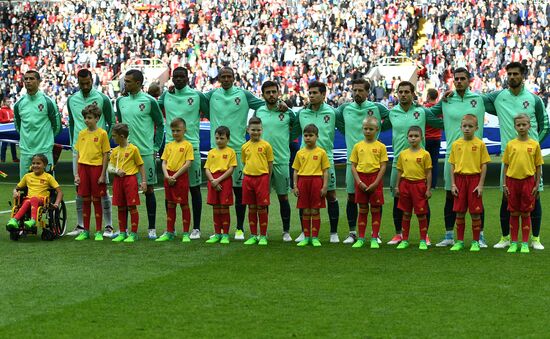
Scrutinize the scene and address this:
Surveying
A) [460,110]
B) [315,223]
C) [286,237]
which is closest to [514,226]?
[460,110]

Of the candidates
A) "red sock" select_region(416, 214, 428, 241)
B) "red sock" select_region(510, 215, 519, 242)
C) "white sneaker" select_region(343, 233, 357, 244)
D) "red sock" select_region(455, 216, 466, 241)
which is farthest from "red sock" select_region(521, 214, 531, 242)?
"white sneaker" select_region(343, 233, 357, 244)

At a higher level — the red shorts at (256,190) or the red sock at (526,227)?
the red shorts at (256,190)

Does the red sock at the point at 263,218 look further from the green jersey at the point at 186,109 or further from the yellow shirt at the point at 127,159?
the yellow shirt at the point at 127,159

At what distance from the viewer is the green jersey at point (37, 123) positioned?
1116cm

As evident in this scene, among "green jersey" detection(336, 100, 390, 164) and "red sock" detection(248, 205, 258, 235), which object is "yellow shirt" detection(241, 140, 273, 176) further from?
"green jersey" detection(336, 100, 390, 164)

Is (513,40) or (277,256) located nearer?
(277,256)

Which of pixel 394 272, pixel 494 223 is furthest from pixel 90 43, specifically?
pixel 394 272

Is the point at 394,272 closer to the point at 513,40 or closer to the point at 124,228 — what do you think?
the point at 124,228

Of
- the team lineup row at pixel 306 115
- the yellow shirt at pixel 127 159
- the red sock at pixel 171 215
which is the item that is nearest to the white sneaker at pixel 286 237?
the team lineup row at pixel 306 115

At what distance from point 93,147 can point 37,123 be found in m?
0.85

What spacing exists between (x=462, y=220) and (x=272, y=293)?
9.67 feet

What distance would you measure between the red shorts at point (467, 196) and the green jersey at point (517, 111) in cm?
52

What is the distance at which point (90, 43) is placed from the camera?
43344 mm

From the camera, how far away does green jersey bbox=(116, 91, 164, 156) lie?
10766 millimetres
